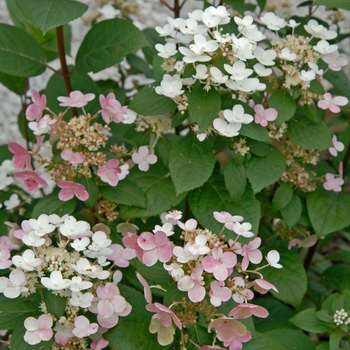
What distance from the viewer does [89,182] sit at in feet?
4.40

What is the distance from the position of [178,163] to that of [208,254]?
329mm

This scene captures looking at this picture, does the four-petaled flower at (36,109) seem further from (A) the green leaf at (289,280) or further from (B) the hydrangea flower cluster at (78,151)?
(A) the green leaf at (289,280)

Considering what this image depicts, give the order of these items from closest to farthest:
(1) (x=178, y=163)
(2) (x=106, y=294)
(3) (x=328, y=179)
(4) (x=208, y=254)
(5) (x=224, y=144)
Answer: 1. (4) (x=208, y=254)
2. (2) (x=106, y=294)
3. (1) (x=178, y=163)
4. (5) (x=224, y=144)
5. (3) (x=328, y=179)

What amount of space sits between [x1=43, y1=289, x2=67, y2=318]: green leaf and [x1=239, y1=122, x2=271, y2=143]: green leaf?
53cm

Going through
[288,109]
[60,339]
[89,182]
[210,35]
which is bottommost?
[60,339]

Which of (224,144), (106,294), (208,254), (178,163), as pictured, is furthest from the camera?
(224,144)

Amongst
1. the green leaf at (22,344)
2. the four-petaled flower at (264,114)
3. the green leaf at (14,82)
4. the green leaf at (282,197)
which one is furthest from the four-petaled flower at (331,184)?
the green leaf at (14,82)

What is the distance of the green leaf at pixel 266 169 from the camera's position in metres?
1.32

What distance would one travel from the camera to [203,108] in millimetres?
1217

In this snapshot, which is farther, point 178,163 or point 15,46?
point 15,46

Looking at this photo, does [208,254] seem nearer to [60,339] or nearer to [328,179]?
[60,339]

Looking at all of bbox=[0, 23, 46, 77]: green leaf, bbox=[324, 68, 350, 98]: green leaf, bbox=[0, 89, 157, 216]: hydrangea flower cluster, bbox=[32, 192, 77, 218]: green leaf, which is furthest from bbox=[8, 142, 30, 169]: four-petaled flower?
bbox=[324, 68, 350, 98]: green leaf

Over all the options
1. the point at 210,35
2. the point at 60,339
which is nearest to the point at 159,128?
the point at 210,35

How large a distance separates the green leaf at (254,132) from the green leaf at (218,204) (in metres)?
0.17
